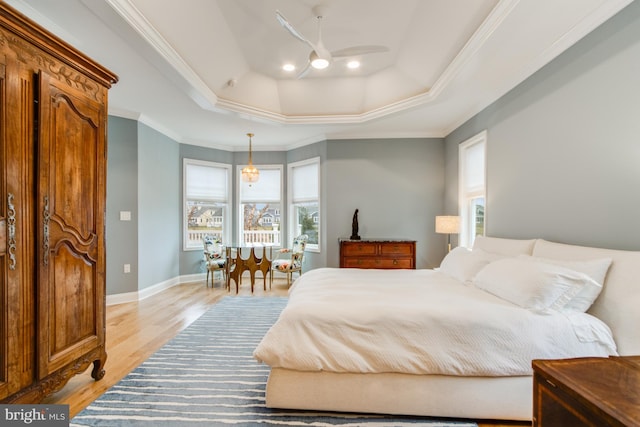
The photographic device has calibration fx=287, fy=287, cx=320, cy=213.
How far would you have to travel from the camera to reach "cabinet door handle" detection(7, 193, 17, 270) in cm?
151

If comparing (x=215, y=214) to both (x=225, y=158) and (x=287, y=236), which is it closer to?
(x=225, y=158)

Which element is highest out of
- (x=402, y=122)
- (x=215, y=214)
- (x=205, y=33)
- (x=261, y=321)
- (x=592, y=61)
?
(x=205, y=33)

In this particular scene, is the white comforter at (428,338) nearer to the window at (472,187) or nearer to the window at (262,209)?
the window at (472,187)

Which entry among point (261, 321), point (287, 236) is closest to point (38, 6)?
point (261, 321)

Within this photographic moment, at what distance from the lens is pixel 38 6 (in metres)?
2.09

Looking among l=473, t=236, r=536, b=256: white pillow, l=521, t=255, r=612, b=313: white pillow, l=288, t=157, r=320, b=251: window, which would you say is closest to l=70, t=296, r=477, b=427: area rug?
l=521, t=255, r=612, b=313: white pillow

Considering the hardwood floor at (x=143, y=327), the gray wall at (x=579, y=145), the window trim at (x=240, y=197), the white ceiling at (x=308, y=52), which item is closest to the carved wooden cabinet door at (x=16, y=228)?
the hardwood floor at (x=143, y=327)

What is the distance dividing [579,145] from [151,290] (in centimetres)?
549

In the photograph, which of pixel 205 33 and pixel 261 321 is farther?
pixel 261 321

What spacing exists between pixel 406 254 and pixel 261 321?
7.42ft

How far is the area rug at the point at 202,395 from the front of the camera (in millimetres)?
1724

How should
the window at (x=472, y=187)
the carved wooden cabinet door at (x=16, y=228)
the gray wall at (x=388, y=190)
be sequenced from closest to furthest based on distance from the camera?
the carved wooden cabinet door at (x=16, y=228), the window at (x=472, y=187), the gray wall at (x=388, y=190)

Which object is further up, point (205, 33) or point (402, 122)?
point (205, 33)

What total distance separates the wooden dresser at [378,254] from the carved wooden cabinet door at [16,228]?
3.31 m
